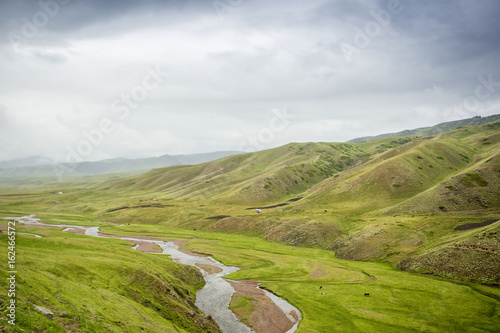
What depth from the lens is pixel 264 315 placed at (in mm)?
56875

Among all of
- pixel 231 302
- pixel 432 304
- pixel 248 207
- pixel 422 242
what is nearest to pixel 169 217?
pixel 248 207

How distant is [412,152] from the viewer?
197 m

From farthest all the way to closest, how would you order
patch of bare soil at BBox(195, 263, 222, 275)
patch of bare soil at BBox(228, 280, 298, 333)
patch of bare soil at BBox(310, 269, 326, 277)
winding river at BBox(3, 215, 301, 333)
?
1. patch of bare soil at BBox(195, 263, 222, 275)
2. patch of bare soil at BBox(310, 269, 326, 277)
3. winding river at BBox(3, 215, 301, 333)
4. patch of bare soil at BBox(228, 280, 298, 333)

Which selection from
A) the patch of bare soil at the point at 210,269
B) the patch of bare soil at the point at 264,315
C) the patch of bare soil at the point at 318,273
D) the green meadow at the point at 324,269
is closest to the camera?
the green meadow at the point at 324,269

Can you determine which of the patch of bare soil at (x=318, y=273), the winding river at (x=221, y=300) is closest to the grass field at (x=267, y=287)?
the patch of bare soil at (x=318, y=273)

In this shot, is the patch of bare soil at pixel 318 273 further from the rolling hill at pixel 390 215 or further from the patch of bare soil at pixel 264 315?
the rolling hill at pixel 390 215

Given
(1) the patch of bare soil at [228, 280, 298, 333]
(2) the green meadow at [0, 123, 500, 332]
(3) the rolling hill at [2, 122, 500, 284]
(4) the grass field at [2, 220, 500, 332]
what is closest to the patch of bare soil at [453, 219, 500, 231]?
(2) the green meadow at [0, 123, 500, 332]

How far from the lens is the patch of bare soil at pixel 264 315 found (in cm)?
5228

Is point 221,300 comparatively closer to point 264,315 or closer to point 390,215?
point 264,315

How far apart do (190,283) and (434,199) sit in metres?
112

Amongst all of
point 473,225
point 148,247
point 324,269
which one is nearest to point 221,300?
point 324,269

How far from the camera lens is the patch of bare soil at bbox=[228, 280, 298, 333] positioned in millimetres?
52281

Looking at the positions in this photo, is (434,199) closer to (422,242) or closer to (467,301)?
(422,242)

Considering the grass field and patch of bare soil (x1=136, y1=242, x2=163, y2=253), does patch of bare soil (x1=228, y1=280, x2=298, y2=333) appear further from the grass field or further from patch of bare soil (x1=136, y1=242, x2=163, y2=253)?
patch of bare soil (x1=136, y1=242, x2=163, y2=253)
